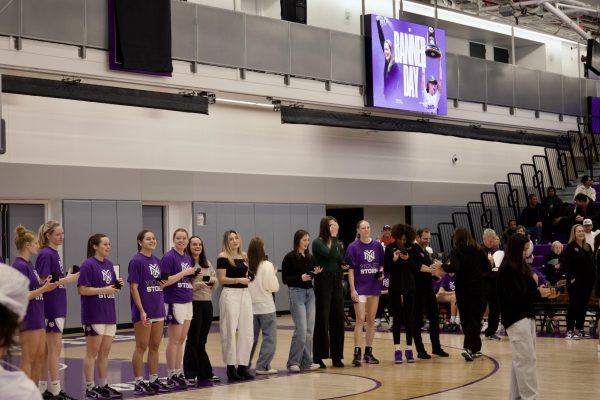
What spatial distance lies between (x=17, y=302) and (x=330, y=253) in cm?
978

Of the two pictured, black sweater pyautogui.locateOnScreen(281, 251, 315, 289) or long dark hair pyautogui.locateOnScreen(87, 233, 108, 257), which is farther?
black sweater pyautogui.locateOnScreen(281, 251, 315, 289)

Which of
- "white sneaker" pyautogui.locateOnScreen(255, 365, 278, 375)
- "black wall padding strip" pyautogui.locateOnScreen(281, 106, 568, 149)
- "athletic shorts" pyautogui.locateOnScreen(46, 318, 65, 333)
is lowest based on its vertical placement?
"white sneaker" pyautogui.locateOnScreen(255, 365, 278, 375)

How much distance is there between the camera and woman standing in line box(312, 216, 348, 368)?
39.2 feet

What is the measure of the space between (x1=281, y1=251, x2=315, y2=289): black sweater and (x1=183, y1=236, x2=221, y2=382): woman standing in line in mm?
1232

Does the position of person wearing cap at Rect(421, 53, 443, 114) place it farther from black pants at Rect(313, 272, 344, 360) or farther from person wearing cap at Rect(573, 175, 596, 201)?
black pants at Rect(313, 272, 344, 360)

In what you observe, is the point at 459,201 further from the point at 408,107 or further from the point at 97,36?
the point at 97,36

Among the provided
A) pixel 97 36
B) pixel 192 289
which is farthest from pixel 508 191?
pixel 192 289

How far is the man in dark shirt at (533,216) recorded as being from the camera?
2250 centimetres

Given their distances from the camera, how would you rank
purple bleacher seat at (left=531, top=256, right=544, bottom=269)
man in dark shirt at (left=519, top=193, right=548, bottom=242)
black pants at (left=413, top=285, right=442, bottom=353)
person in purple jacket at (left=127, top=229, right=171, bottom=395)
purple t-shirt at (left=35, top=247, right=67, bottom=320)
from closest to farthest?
purple t-shirt at (left=35, top=247, right=67, bottom=320)
person in purple jacket at (left=127, top=229, right=171, bottom=395)
black pants at (left=413, top=285, right=442, bottom=353)
purple bleacher seat at (left=531, top=256, right=544, bottom=269)
man in dark shirt at (left=519, top=193, right=548, bottom=242)

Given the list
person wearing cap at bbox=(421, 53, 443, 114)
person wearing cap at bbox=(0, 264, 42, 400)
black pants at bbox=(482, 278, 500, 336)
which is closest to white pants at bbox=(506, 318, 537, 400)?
person wearing cap at bbox=(0, 264, 42, 400)

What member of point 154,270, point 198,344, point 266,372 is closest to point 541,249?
point 266,372

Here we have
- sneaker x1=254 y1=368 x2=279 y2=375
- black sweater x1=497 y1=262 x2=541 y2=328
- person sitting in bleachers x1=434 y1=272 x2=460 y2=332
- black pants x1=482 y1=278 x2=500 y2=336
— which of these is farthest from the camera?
person sitting in bleachers x1=434 y1=272 x2=460 y2=332

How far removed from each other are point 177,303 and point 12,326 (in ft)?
26.8

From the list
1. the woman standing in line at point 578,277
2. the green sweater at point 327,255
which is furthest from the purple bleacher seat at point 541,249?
the green sweater at point 327,255
